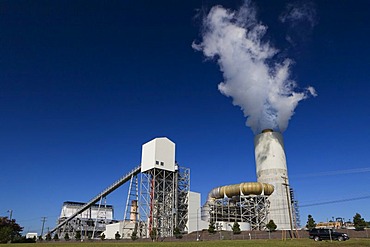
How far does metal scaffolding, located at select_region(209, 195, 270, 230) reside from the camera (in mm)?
76688

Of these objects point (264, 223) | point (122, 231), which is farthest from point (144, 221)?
point (264, 223)

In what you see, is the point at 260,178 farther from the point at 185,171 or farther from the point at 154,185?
the point at 154,185

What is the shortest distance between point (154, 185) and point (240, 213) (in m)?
25.1

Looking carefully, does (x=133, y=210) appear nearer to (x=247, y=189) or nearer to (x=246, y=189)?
(x=246, y=189)

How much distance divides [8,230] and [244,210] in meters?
53.4

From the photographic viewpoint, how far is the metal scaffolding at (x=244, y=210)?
76.7 meters

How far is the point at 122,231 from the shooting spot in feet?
235

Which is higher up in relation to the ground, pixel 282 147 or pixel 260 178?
pixel 282 147

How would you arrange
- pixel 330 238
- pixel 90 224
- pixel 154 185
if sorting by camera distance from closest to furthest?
pixel 330 238
pixel 154 185
pixel 90 224

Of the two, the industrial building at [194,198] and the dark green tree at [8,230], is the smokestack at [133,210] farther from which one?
the dark green tree at [8,230]

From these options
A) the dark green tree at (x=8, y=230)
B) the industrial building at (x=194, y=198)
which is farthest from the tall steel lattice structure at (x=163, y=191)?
the dark green tree at (x=8, y=230)

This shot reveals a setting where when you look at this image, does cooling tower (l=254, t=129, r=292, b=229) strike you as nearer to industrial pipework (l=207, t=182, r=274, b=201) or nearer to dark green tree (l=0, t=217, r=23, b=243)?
industrial pipework (l=207, t=182, r=274, b=201)

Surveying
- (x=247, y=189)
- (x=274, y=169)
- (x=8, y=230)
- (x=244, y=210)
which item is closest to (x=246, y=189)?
(x=247, y=189)

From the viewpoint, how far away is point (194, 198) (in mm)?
75938
